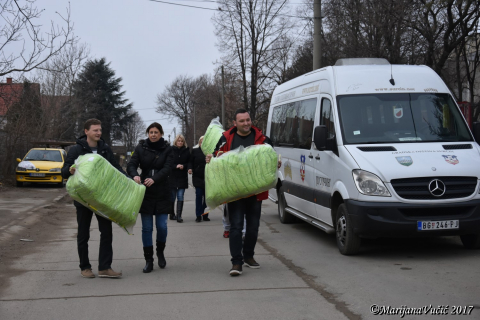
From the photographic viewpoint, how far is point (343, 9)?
81.9 feet

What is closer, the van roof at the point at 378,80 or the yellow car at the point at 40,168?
the van roof at the point at 378,80

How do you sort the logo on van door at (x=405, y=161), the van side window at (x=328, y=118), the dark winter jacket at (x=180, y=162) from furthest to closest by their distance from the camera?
the dark winter jacket at (x=180, y=162), the van side window at (x=328, y=118), the logo on van door at (x=405, y=161)

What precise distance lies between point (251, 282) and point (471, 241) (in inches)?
136

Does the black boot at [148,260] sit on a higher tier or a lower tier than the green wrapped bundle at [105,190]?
lower

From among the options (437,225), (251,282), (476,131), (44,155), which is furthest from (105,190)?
(44,155)

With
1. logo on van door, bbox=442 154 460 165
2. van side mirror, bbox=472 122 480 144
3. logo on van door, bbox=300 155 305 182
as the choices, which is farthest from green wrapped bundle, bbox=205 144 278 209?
van side mirror, bbox=472 122 480 144

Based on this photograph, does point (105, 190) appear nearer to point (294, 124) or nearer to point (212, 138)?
point (294, 124)

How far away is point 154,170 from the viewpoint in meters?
6.99

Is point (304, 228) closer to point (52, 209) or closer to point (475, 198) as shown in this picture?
point (475, 198)

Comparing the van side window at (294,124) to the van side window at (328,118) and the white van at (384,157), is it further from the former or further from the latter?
the van side window at (328,118)

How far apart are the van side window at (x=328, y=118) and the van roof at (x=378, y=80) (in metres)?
0.19

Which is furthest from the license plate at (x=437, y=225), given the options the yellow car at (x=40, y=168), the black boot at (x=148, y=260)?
the yellow car at (x=40, y=168)

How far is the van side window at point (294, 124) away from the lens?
9.43 meters

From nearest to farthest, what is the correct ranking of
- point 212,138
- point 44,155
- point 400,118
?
point 400,118
point 212,138
point 44,155
